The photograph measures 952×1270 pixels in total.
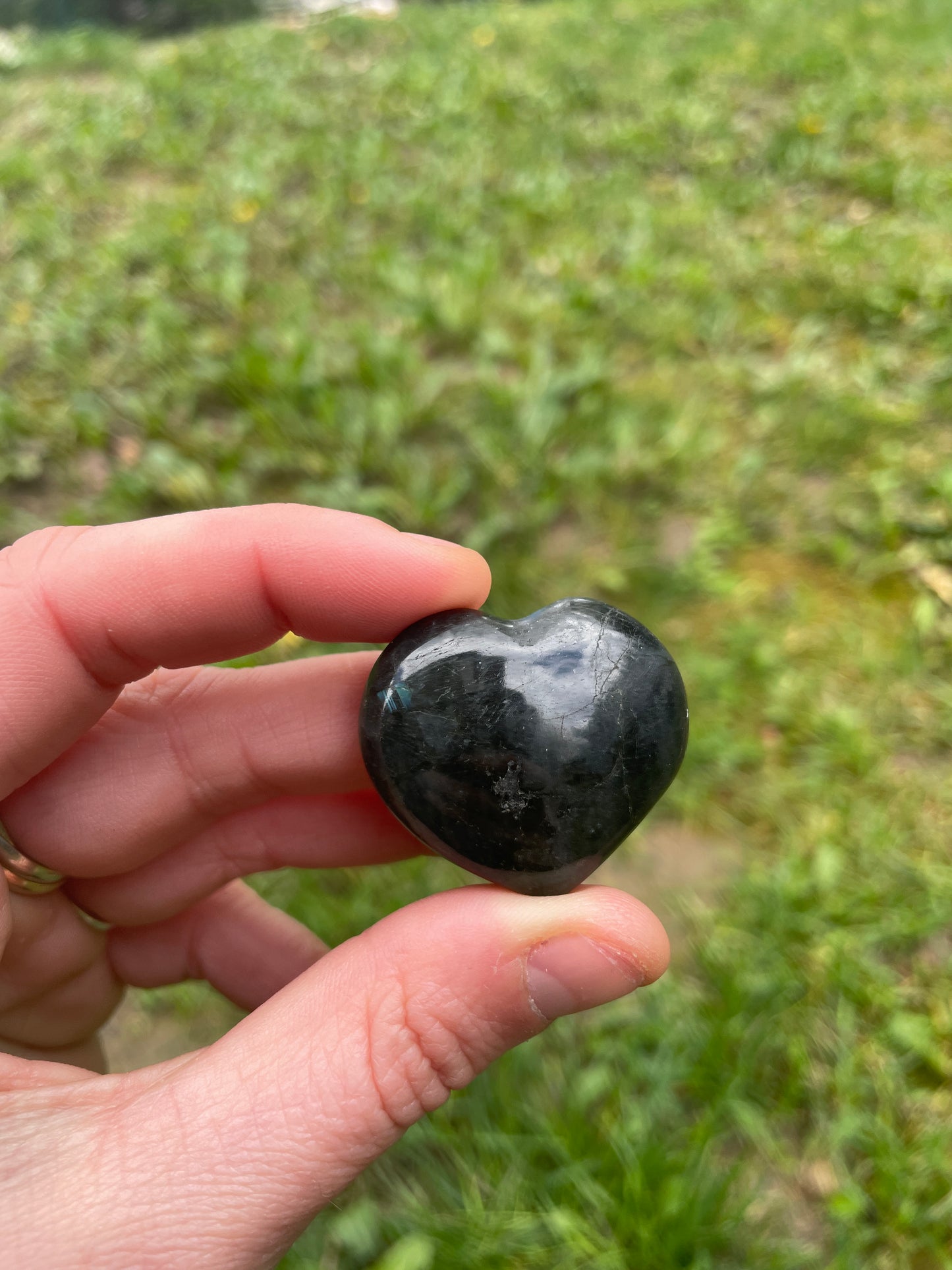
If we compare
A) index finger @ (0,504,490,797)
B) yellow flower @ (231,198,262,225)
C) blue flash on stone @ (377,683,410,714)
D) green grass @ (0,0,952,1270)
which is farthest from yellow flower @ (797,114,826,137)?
blue flash on stone @ (377,683,410,714)

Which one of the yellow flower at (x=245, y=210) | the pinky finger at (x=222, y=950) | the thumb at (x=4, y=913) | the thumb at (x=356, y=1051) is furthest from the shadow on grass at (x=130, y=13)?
the thumb at (x=356, y=1051)

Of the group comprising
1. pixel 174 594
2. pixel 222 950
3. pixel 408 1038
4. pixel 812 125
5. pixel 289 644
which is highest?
pixel 812 125

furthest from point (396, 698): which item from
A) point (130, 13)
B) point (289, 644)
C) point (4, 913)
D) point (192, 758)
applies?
point (130, 13)

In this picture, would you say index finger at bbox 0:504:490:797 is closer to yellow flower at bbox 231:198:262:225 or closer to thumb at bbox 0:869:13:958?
thumb at bbox 0:869:13:958

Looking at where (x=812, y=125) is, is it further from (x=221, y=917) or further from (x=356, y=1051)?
(x=356, y=1051)

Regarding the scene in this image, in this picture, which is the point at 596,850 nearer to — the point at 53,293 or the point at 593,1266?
the point at 593,1266

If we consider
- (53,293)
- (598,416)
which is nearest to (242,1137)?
(598,416)
